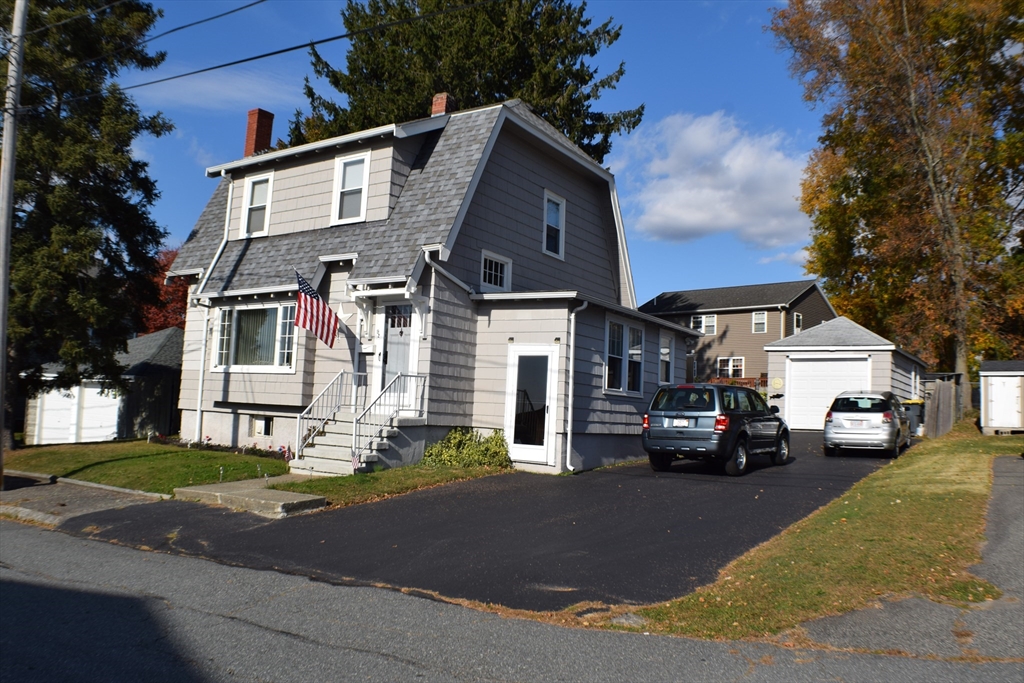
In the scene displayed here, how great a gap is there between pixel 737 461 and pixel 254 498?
347 inches

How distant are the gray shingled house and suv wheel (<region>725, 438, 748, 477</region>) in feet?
9.39

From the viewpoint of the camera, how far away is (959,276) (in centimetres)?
2655

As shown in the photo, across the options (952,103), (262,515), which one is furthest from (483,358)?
(952,103)

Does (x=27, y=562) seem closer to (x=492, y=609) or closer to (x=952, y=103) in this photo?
(x=492, y=609)

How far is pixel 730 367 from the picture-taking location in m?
45.5

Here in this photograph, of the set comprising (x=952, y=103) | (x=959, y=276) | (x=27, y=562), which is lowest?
(x=27, y=562)

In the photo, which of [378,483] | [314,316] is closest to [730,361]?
[314,316]

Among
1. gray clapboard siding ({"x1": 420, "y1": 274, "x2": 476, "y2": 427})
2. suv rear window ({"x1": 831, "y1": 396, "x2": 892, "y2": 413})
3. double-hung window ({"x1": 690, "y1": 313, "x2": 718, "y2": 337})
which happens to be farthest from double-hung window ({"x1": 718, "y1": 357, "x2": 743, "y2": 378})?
gray clapboard siding ({"x1": 420, "y1": 274, "x2": 476, "y2": 427})

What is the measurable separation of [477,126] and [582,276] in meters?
5.63

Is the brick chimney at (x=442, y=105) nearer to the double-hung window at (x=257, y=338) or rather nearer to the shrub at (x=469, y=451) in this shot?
the double-hung window at (x=257, y=338)

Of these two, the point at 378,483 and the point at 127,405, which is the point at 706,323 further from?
the point at 378,483

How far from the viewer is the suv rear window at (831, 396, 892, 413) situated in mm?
18625

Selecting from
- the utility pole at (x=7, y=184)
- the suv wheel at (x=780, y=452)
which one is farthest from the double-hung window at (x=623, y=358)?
the utility pole at (x=7, y=184)

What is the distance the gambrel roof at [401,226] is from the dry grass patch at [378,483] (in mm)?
3742
